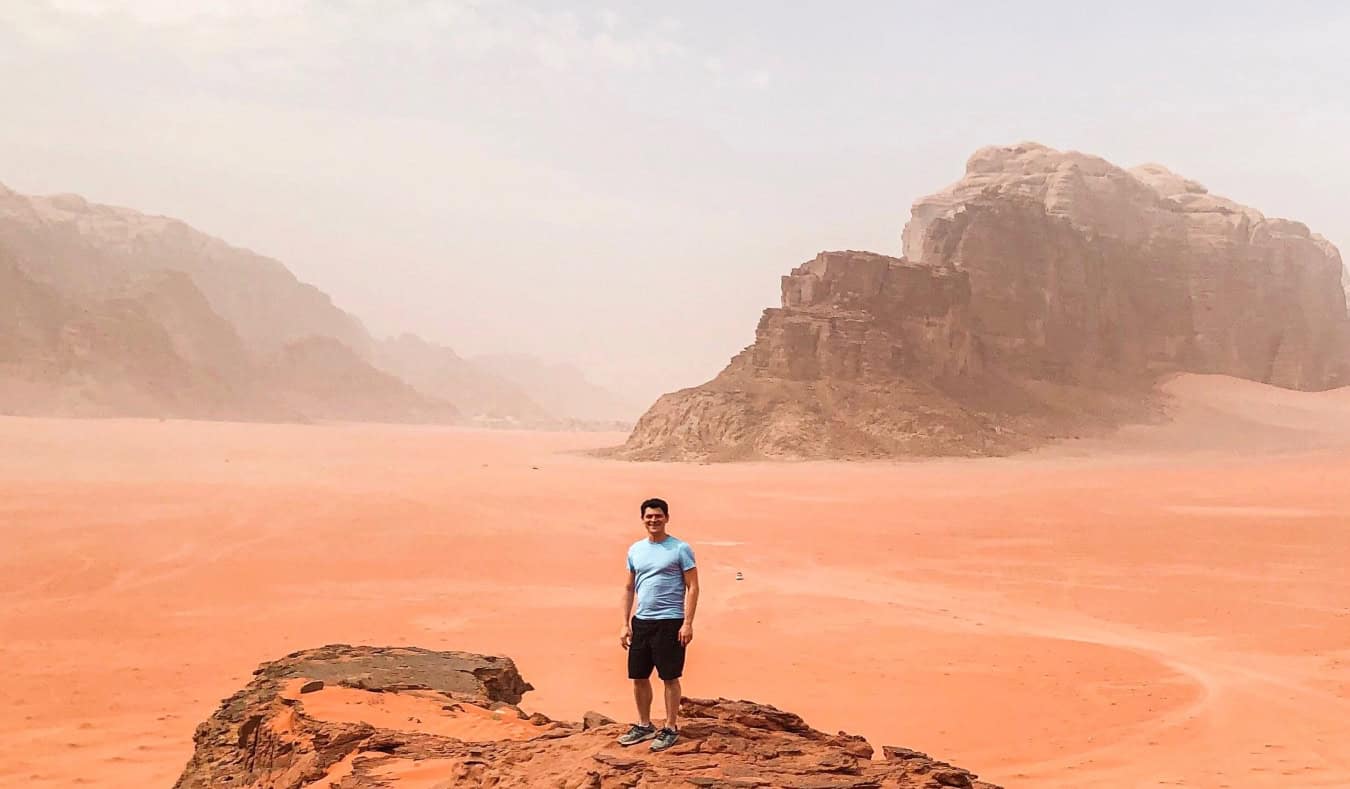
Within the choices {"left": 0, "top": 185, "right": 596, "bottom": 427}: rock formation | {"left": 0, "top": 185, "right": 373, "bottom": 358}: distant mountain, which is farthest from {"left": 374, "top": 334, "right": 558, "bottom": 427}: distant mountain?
{"left": 0, "top": 185, "right": 373, "bottom": 358}: distant mountain

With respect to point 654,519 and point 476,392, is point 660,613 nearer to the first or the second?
point 654,519

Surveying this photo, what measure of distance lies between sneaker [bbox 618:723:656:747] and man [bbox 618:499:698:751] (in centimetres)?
3

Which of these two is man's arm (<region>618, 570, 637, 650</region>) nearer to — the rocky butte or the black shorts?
the black shorts

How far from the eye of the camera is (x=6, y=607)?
12.2 metres

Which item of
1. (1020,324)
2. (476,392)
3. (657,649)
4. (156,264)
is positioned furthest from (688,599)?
(476,392)

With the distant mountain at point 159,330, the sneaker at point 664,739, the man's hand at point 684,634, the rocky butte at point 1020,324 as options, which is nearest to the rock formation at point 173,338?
the distant mountain at point 159,330

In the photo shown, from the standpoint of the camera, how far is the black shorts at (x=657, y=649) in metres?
5.06

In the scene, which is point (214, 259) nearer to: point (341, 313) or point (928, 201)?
point (341, 313)

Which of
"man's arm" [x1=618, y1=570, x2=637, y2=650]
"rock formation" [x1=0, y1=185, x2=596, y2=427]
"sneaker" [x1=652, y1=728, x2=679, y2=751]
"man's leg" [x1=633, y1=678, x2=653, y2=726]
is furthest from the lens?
"rock formation" [x1=0, y1=185, x2=596, y2=427]

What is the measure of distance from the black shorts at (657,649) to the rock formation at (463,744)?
33cm

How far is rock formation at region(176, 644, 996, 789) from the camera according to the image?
4402 millimetres

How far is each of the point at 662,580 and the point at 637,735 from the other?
31.2 inches

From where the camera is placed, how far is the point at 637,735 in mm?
4848

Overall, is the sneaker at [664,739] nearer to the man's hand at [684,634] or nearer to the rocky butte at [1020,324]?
the man's hand at [684,634]
